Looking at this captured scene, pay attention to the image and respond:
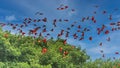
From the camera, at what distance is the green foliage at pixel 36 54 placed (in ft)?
60.6

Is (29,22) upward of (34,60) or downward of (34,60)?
upward

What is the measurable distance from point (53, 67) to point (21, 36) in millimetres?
3364

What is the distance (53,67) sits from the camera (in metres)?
22.3

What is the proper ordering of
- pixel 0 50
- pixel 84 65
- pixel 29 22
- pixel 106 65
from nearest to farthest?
pixel 0 50, pixel 29 22, pixel 84 65, pixel 106 65

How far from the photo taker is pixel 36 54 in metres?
21.2

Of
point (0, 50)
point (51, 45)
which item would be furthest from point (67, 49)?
point (0, 50)

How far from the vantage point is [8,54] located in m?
18.6

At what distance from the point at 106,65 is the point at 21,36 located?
1118 cm

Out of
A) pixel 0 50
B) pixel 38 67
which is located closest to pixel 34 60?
pixel 38 67

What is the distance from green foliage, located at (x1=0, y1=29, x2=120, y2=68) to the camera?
1847cm

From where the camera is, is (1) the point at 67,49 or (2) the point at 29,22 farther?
(1) the point at 67,49

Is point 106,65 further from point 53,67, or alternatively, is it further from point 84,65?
point 53,67

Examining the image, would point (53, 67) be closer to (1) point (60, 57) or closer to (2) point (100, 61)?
(1) point (60, 57)

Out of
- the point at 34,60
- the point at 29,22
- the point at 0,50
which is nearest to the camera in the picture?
the point at 0,50
